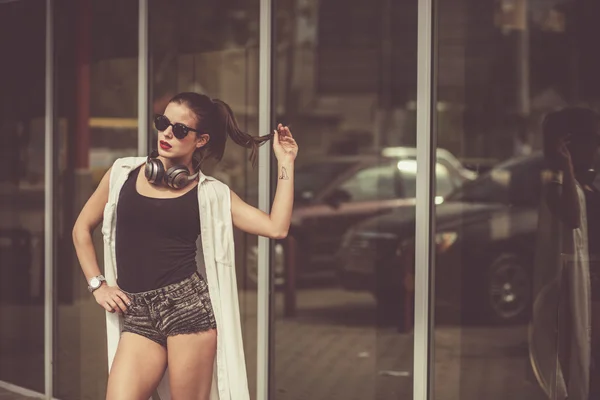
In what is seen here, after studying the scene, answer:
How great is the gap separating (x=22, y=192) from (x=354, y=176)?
2873 millimetres

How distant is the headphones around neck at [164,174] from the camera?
483cm

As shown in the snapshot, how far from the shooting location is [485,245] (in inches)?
248

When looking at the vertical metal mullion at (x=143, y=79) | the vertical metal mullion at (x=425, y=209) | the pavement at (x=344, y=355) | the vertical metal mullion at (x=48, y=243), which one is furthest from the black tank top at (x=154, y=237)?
the vertical metal mullion at (x=48, y=243)

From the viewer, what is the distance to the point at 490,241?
20.5ft

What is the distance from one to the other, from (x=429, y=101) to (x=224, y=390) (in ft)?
5.94

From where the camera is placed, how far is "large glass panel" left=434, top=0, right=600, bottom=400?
5773 mm

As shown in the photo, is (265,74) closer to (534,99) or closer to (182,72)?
(182,72)

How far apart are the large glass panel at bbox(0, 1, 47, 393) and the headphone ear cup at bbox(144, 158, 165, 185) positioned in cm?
376

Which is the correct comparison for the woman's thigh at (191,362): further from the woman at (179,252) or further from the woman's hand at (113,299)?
the woman's hand at (113,299)

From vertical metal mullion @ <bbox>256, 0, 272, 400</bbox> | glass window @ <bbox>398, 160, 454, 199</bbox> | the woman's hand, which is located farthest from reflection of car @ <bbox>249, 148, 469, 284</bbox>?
the woman's hand

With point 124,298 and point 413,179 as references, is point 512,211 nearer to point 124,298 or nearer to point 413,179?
point 413,179

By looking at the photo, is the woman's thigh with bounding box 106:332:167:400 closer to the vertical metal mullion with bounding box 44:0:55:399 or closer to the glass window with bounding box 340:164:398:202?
the glass window with bounding box 340:164:398:202

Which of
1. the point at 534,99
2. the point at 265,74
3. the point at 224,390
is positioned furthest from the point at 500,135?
the point at 224,390

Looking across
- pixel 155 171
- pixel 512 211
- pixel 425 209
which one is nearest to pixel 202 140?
pixel 155 171
